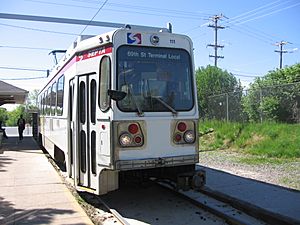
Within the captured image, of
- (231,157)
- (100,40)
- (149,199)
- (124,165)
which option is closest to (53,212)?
(124,165)

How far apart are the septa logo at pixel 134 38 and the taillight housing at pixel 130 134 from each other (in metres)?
1.44

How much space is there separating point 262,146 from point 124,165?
9.63 meters

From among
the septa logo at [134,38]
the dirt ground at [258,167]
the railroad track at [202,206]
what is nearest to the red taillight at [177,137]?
the railroad track at [202,206]

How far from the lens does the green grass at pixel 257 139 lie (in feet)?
46.2

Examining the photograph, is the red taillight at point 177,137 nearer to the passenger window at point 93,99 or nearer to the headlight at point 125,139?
the headlight at point 125,139

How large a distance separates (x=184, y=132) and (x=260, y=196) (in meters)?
2.27

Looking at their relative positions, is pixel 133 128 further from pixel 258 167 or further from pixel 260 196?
pixel 258 167

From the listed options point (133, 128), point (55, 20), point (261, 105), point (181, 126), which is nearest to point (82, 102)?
point (133, 128)

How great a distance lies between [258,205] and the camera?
7336mm

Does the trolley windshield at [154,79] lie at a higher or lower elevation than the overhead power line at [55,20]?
lower

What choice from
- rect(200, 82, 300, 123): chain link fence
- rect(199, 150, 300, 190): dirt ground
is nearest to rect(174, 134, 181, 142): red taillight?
rect(199, 150, 300, 190): dirt ground

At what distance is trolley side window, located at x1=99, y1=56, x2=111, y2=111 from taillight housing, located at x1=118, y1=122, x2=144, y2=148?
1.57 feet

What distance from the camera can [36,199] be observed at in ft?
26.2

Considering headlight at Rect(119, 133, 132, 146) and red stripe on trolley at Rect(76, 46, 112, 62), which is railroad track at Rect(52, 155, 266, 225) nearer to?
headlight at Rect(119, 133, 132, 146)
